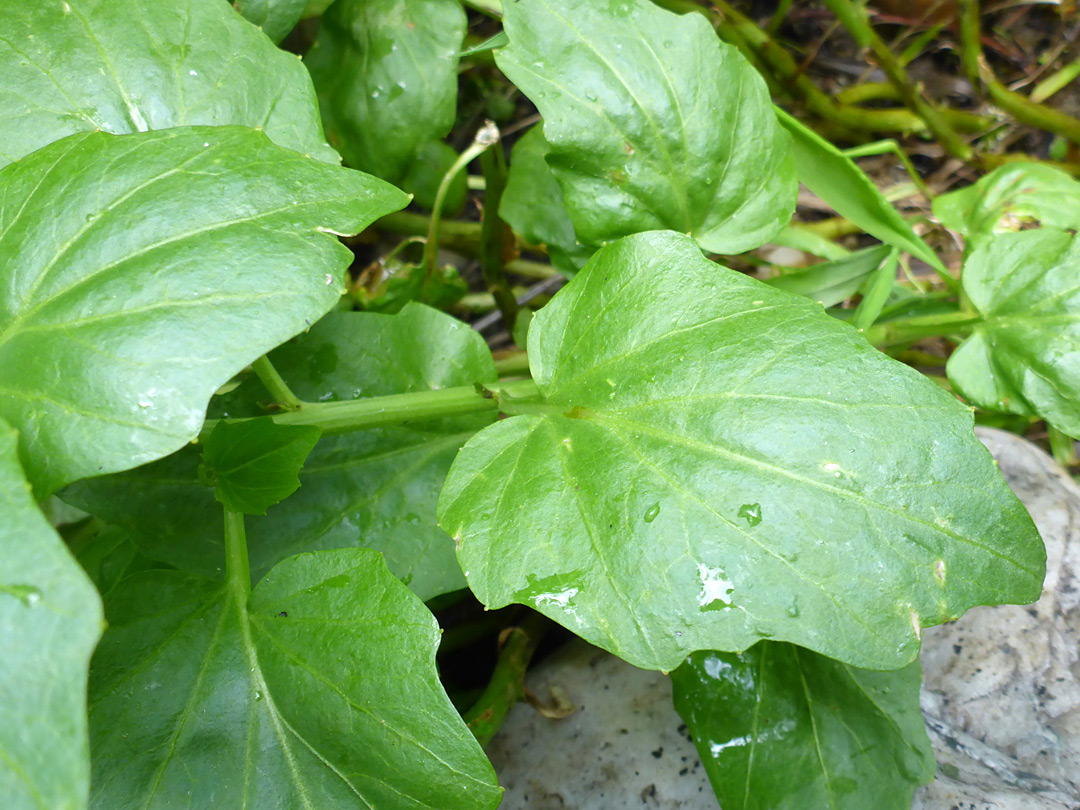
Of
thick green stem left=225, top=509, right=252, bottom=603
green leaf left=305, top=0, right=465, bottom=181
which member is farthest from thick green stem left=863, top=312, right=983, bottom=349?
thick green stem left=225, top=509, right=252, bottom=603

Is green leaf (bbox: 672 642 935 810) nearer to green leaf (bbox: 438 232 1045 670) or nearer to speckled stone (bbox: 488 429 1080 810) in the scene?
speckled stone (bbox: 488 429 1080 810)

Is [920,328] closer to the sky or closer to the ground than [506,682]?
closer to the sky

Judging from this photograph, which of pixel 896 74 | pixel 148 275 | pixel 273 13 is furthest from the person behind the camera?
pixel 896 74

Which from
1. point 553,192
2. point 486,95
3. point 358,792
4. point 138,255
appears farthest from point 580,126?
point 486,95

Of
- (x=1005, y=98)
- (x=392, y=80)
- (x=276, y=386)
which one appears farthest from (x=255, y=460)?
(x=1005, y=98)

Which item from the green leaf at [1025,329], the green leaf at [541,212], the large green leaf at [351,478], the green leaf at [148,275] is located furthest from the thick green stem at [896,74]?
the green leaf at [148,275]

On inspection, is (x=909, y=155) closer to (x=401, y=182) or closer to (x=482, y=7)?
(x=482, y=7)

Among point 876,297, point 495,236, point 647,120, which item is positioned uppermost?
point 647,120

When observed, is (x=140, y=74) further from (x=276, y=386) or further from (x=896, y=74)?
(x=896, y=74)
